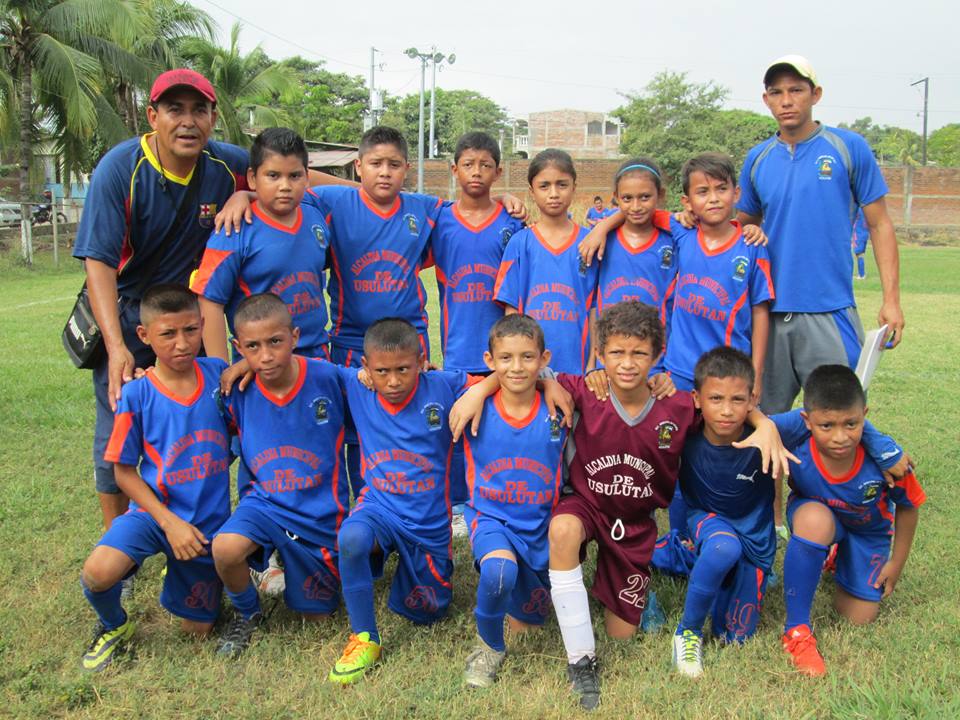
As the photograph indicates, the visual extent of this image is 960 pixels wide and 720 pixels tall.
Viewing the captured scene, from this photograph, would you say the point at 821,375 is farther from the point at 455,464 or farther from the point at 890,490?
the point at 455,464

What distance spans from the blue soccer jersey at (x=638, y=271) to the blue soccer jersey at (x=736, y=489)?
87 centimetres

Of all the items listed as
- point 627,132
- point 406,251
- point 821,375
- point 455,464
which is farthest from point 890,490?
point 627,132

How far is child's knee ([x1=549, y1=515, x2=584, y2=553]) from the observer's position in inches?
127

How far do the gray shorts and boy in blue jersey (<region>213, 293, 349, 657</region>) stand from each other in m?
2.12

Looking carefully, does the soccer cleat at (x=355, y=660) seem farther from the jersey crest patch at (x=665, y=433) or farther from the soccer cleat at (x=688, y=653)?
the jersey crest patch at (x=665, y=433)

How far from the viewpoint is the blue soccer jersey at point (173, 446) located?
3.42m

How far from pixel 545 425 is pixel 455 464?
104 cm

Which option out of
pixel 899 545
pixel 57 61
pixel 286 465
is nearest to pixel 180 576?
pixel 286 465

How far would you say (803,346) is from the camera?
159 inches

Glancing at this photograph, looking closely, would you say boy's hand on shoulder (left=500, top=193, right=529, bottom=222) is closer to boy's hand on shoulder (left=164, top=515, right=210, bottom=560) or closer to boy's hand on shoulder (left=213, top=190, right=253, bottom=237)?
boy's hand on shoulder (left=213, top=190, right=253, bottom=237)

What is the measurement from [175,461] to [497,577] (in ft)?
4.58

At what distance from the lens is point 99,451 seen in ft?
12.8

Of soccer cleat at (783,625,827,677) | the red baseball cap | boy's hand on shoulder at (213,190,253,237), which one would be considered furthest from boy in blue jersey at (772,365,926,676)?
the red baseball cap

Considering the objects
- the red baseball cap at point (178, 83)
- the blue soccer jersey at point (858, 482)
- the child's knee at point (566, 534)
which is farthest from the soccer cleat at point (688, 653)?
the red baseball cap at point (178, 83)
